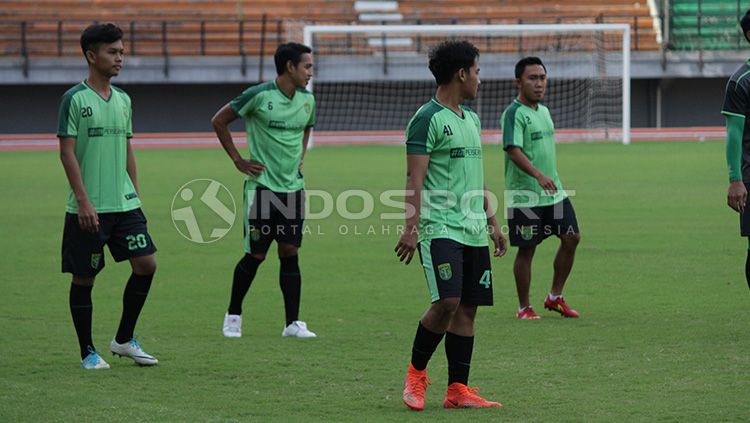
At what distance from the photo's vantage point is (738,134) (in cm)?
709

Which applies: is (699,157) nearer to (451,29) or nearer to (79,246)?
(451,29)

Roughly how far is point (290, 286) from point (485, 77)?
26.3 m

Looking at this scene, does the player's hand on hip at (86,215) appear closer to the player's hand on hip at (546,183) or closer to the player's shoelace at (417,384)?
the player's shoelace at (417,384)

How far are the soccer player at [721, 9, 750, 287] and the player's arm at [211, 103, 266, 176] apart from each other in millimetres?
3253

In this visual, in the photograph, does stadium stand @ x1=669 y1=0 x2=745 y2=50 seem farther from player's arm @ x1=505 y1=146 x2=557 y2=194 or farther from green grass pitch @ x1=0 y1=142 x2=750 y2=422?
player's arm @ x1=505 y1=146 x2=557 y2=194

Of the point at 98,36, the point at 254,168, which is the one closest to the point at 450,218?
the point at 98,36

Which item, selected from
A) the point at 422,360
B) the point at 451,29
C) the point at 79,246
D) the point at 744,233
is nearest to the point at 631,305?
the point at 744,233

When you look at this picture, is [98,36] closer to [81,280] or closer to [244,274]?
[81,280]

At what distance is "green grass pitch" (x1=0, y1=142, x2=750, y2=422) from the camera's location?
6035mm

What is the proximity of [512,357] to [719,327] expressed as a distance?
69.0 inches

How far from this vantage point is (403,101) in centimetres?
3569

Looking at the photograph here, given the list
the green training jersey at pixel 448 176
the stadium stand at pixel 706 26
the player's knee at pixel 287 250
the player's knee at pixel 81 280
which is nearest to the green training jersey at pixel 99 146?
the player's knee at pixel 81 280

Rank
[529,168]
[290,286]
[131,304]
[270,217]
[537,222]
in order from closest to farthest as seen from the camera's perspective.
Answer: [131,304], [270,217], [290,286], [529,168], [537,222]

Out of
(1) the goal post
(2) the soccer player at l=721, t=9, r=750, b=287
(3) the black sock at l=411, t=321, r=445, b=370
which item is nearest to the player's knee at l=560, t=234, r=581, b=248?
(2) the soccer player at l=721, t=9, r=750, b=287
